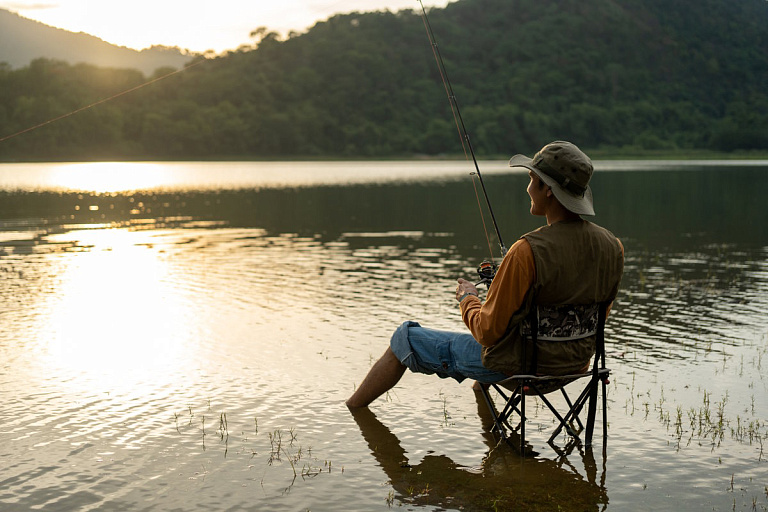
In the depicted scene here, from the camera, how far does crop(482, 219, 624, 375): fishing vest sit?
4594 millimetres

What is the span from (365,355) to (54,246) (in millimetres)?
11999

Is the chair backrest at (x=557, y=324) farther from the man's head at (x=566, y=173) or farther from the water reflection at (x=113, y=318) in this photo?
the water reflection at (x=113, y=318)

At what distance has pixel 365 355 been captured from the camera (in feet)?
27.2

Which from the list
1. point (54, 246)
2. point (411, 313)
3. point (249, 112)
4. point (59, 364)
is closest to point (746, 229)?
point (411, 313)

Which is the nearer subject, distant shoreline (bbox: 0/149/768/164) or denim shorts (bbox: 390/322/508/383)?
denim shorts (bbox: 390/322/508/383)

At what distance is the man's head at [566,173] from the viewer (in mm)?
4695

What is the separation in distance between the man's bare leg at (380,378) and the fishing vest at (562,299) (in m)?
0.93

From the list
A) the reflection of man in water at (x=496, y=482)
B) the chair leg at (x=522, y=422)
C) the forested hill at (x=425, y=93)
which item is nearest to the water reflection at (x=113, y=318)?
the reflection of man in water at (x=496, y=482)

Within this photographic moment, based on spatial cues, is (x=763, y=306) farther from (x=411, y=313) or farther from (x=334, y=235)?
(x=334, y=235)

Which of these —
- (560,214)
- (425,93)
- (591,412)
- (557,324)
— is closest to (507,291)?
(557,324)

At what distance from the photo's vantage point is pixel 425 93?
150000mm

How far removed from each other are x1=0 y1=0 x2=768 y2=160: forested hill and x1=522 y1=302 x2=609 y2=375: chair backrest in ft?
392

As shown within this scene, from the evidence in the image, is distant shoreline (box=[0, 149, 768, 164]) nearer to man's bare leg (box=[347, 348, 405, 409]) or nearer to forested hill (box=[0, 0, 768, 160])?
forested hill (box=[0, 0, 768, 160])

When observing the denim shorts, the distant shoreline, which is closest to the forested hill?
the distant shoreline
